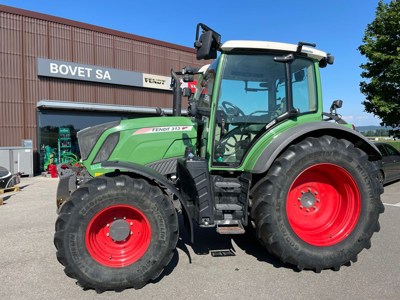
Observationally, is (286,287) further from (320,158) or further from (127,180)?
(127,180)

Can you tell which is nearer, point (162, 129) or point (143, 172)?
point (143, 172)

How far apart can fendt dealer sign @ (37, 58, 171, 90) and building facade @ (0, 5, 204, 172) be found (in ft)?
0.13

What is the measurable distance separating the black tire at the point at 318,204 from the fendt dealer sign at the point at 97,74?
44.2 feet

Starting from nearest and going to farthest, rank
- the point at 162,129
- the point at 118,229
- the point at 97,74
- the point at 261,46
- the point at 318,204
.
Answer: the point at 118,229
the point at 261,46
the point at 162,129
the point at 318,204
the point at 97,74

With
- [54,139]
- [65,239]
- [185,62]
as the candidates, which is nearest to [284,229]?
[65,239]

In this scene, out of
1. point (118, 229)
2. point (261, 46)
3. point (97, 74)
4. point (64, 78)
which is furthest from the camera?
point (97, 74)

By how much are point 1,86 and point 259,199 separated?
13.5 meters

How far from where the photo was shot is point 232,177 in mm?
3900

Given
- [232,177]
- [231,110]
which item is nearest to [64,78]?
[231,110]

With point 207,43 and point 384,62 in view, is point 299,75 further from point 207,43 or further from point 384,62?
point 384,62

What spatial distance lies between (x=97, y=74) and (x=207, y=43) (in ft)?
44.3

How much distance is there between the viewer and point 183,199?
3.55m

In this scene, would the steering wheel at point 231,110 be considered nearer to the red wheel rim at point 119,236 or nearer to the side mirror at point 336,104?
the side mirror at point 336,104

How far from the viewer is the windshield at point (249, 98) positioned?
12.5 feet
